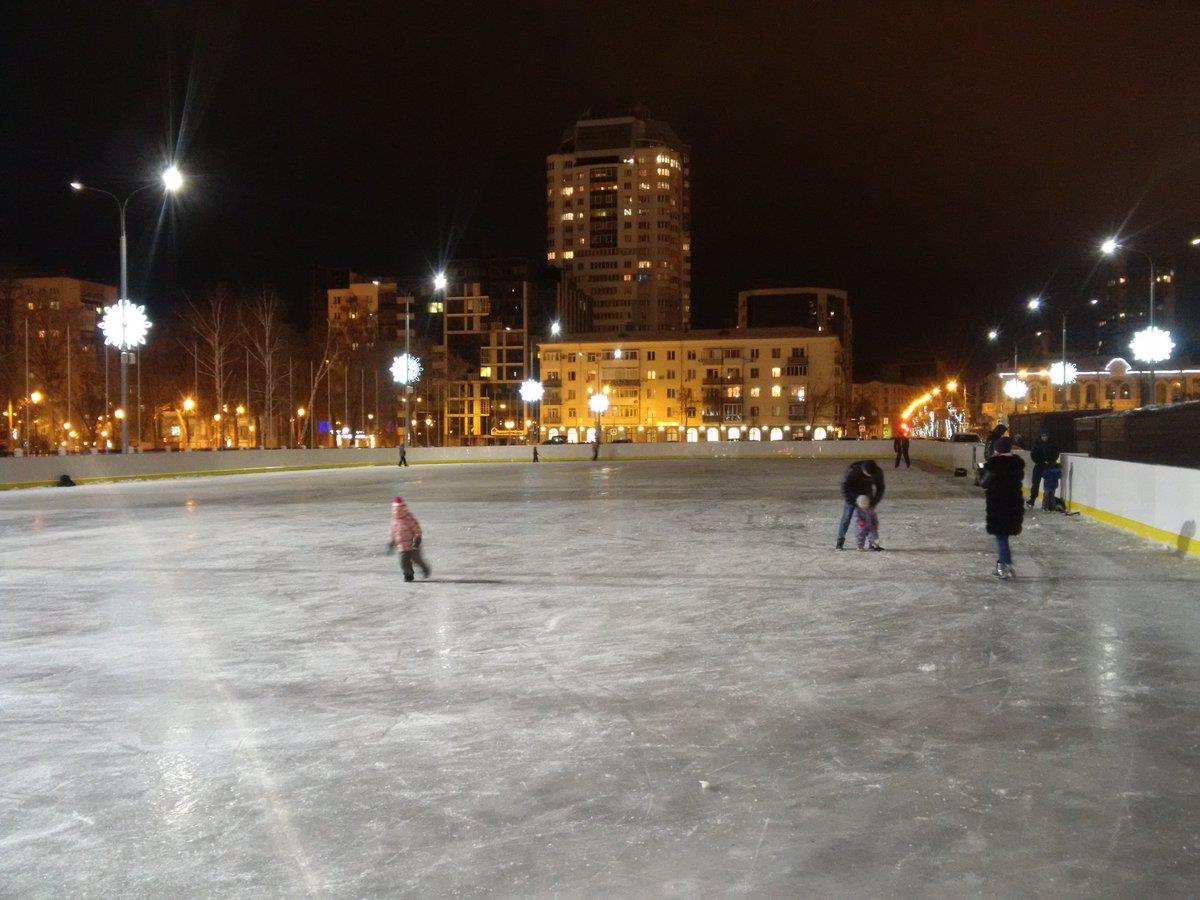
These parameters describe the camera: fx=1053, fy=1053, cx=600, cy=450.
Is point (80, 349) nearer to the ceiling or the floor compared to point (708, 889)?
nearer to the ceiling

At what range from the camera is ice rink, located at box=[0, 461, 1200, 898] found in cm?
415

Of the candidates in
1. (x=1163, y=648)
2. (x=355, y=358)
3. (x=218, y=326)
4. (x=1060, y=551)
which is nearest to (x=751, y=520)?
(x=1060, y=551)

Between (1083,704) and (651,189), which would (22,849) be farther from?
(651,189)

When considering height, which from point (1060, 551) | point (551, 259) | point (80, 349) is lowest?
point (1060, 551)

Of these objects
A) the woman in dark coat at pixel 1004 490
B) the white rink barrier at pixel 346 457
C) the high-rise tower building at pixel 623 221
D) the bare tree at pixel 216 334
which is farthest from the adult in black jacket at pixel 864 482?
the high-rise tower building at pixel 623 221

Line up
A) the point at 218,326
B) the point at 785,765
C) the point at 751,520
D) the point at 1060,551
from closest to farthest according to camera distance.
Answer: the point at 785,765 → the point at 1060,551 → the point at 751,520 → the point at 218,326

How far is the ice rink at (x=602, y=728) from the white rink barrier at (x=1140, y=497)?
2.04 meters

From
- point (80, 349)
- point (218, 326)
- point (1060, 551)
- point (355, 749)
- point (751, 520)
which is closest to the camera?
point (355, 749)

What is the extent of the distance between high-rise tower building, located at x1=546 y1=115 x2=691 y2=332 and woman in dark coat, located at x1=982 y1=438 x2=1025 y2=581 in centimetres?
17966

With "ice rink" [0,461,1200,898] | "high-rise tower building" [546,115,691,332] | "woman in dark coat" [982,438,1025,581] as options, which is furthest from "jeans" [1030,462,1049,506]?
"high-rise tower building" [546,115,691,332]

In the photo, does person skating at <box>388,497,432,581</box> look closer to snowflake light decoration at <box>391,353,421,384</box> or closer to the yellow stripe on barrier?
the yellow stripe on barrier

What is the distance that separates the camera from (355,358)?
295 feet

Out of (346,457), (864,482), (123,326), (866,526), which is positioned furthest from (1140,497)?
(346,457)

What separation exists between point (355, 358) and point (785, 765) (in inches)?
3464
